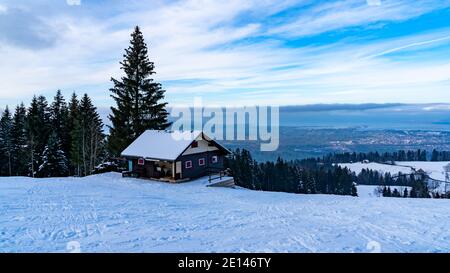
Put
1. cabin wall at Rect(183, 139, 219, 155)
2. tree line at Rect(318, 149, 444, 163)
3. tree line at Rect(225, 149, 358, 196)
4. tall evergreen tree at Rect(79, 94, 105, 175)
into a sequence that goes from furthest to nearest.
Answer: tree line at Rect(318, 149, 444, 163) → tree line at Rect(225, 149, 358, 196) → tall evergreen tree at Rect(79, 94, 105, 175) → cabin wall at Rect(183, 139, 219, 155)

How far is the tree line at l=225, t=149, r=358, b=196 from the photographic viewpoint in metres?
67.6

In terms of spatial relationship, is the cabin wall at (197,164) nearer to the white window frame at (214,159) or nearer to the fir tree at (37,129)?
the white window frame at (214,159)

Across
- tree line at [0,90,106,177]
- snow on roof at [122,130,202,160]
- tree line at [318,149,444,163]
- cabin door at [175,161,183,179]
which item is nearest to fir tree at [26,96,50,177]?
tree line at [0,90,106,177]

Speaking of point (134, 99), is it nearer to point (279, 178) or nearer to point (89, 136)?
point (89, 136)

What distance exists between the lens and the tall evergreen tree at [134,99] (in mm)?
31547

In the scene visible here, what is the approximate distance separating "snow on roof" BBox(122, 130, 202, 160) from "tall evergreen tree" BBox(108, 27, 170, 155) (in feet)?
11.7

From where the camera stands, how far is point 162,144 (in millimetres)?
26766

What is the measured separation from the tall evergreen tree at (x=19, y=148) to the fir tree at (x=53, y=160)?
6.11 metres

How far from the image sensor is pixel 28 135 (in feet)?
147

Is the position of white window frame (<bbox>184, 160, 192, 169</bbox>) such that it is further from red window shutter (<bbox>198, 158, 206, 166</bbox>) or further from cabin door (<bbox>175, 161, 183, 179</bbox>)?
red window shutter (<bbox>198, 158, 206, 166</bbox>)

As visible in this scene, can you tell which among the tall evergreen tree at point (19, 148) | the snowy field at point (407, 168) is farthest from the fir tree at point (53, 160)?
the snowy field at point (407, 168)
